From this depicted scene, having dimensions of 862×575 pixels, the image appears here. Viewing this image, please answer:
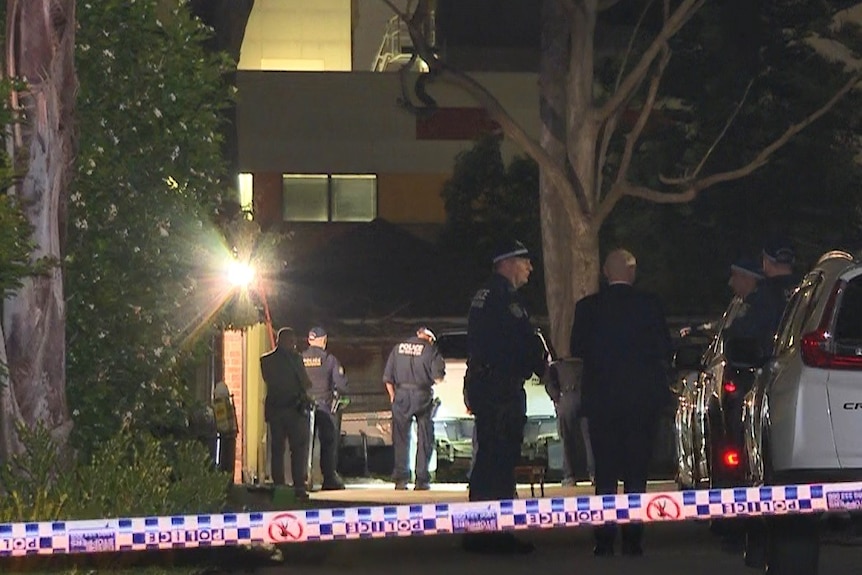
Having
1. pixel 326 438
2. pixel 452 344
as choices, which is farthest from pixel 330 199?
pixel 326 438

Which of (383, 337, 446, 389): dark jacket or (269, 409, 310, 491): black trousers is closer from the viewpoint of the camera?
(269, 409, 310, 491): black trousers

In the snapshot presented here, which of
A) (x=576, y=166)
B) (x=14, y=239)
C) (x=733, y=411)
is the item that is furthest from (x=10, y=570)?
(x=576, y=166)

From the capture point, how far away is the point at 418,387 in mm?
21125

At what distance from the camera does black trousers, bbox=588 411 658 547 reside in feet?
39.8

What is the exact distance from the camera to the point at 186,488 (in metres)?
11.4

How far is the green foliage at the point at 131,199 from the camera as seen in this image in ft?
39.3

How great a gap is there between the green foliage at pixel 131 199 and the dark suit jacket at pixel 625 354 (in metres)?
2.66

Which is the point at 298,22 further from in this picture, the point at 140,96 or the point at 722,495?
the point at 722,495

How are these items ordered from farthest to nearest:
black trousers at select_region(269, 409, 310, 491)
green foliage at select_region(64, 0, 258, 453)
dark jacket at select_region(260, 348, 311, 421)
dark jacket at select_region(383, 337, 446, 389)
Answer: dark jacket at select_region(383, 337, 446, 389) → black trousers at select_region(269, 409, 310, 491) → dark jacket at select_region(260, 348, 311, 421) → green foliage at select_region(64, 0, 258, 453)

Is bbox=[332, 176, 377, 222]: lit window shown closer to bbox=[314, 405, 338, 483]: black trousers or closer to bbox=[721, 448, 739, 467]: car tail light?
bbox=[314, 405, 338, 483]: black trousers

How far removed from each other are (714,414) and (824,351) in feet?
9.60

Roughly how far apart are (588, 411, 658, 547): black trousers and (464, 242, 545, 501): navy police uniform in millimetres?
588

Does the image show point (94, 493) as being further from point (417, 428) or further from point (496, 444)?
point (417, 428)

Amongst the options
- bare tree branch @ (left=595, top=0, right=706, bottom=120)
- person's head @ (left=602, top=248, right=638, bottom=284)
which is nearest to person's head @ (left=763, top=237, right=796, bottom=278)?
person's head @ (left=602, top=248, right=638, bottom=284)
